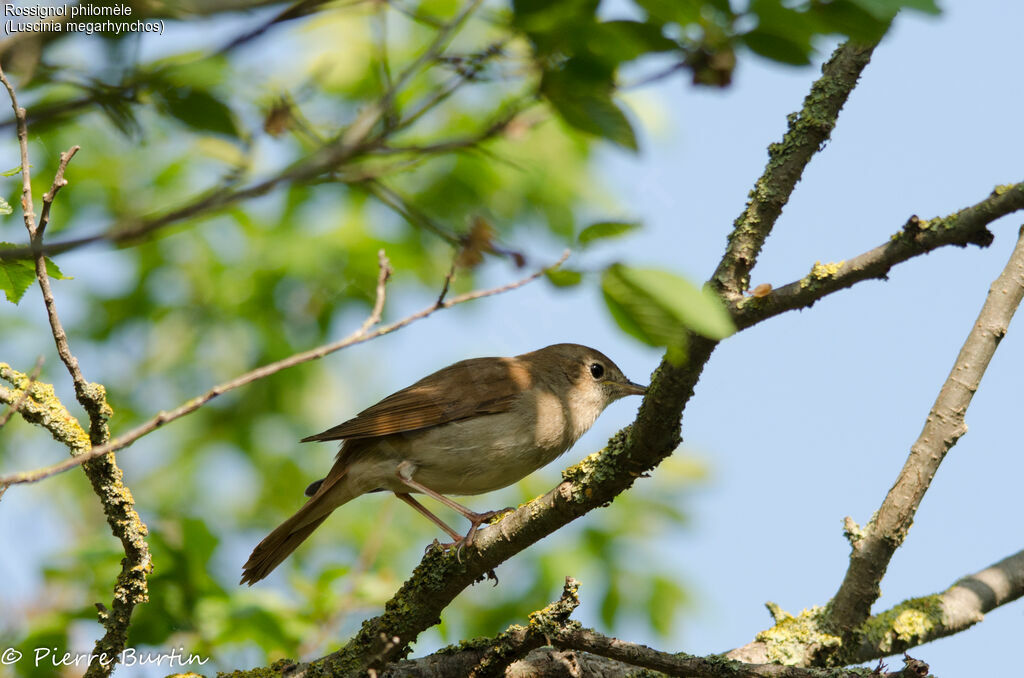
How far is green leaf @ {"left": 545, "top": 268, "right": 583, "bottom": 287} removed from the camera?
2072 mm

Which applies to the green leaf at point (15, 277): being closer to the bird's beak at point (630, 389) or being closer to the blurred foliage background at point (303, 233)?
the blurred foliage background at point (303, 233)

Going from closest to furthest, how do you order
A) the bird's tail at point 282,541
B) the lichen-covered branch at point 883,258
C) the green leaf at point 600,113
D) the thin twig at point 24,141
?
1. the green leaf at point 600,113
2. the thin twig at point 24,141
3. the lichen-covered branch at point 883,258
4. the bird's tail at point 282,541

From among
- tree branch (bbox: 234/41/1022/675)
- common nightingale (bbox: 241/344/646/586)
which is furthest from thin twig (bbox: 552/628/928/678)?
common nightingale (bbox: 241/344/646/586)

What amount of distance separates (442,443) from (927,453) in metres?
2.80

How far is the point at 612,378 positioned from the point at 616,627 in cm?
227

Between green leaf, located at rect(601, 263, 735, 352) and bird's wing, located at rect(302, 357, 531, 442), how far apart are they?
390cm

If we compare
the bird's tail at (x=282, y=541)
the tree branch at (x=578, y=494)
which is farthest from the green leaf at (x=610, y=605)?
the tree branch at (x=578, y=494)

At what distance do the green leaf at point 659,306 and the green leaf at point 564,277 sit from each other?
142mm

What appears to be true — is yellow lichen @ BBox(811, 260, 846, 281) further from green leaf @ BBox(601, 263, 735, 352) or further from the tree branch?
green leaf @ BBox(601, 263, 735, 352)

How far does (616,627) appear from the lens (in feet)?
24.9

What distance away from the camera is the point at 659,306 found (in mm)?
1824

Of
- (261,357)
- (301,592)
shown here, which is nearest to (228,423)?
(261,357)

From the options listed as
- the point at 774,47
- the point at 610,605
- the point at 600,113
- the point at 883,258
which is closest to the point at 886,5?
the point at 774,47

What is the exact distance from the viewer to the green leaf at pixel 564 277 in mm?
2072
